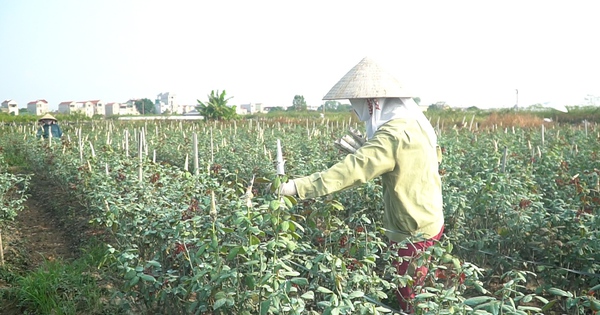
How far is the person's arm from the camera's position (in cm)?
205

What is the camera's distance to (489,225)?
12.1ft

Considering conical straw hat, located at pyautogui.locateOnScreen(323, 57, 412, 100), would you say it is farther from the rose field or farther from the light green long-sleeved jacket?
the rose field

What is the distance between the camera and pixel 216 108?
27266 millimetres

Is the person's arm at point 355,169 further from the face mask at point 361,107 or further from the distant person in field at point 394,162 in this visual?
the face mask at point 361,107

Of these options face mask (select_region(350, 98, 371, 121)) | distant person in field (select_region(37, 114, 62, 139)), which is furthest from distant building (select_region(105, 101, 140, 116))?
face mask (select_region(350, 98, 371, 121))

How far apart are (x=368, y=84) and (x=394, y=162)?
1.28ft

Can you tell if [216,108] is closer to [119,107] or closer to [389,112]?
[389,112]

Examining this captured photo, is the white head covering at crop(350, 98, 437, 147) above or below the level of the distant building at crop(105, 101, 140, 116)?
below

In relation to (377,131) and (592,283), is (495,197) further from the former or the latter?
(377,131)

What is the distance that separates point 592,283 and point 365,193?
4.93 feet

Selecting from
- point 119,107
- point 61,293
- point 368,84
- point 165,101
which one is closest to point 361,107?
point 368,84

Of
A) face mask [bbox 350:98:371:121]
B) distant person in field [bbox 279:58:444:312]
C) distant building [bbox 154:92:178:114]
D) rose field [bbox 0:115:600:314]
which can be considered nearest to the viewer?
rose field [bbox 0:115:600:314]

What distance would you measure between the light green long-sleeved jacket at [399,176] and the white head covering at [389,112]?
0.05 m

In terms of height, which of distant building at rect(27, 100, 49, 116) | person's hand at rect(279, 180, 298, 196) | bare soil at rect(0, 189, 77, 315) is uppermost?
distant building at rect(27, 100, 49, 116)
